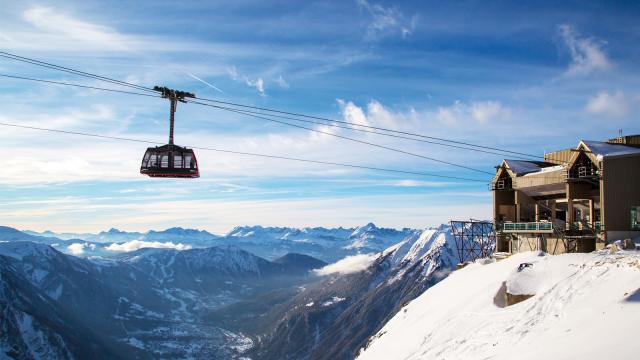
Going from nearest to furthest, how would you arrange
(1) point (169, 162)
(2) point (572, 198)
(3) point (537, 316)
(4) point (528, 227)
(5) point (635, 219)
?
1. (3) point (537, 316)
2. (1) point (169, 162)
3. (5) point (635, 219)
4. (2) point (572, 198)
5. (4) point (528, 227)

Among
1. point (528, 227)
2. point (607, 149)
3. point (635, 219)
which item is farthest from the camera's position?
point (528, 227)

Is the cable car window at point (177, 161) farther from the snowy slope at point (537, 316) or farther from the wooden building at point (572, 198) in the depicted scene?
the wooden building at point (572, 198)

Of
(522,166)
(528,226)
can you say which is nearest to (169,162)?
(528,226)

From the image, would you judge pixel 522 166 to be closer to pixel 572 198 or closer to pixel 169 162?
pixel 572 198

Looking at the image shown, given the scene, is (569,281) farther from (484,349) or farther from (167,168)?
(167,168)

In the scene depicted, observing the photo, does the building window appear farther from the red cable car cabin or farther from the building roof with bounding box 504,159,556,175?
the red cable car cabin

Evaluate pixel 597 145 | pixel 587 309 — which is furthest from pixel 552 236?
pixel 587 309

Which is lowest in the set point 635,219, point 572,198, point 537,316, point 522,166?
point 537,316

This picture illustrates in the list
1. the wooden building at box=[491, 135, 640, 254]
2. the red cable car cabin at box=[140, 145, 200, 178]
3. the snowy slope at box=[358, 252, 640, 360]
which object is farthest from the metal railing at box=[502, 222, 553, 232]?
the red cable car cabin at box=[140, 145, 200, 178]

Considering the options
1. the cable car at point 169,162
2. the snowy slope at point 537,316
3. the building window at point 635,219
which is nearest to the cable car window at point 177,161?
the cable car at point 169,162
